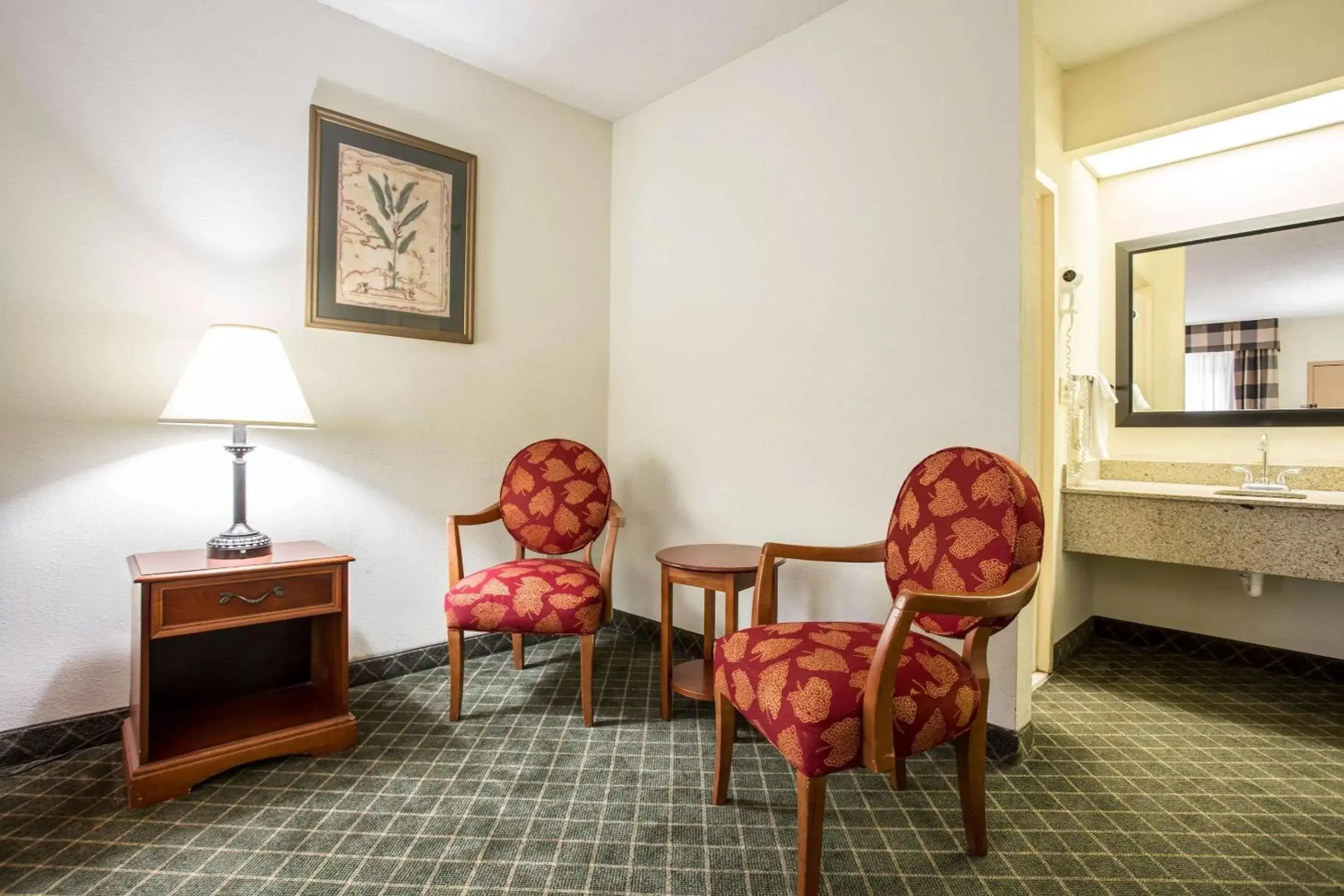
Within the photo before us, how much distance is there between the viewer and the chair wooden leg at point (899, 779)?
5.99 ft

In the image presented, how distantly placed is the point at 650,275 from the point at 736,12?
3.92 feet

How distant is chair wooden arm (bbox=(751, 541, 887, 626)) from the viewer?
1836mm

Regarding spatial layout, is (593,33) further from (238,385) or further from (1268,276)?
(1268,276)

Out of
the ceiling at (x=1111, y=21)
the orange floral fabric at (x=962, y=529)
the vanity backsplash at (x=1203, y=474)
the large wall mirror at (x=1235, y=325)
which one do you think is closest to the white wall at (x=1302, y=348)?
the large wall mirror at (x=1235, y=325)

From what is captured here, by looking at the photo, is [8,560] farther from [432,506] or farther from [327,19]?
[327,19]

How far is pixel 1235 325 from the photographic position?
2957mm

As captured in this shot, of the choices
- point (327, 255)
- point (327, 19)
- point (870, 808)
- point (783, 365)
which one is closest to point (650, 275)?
point (783, 365)

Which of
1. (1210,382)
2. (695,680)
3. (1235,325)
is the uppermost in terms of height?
(1235,325)

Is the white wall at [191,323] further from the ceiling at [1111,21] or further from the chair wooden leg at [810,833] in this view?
the ceiling at [1111,21]

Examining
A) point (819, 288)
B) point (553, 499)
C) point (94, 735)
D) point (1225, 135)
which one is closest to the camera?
point (94, 735)

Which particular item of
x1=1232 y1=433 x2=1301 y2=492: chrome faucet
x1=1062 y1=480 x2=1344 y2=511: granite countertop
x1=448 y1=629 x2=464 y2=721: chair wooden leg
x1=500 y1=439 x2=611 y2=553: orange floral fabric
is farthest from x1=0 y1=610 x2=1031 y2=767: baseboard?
x1=1232 y1=433 x2=1301 y2=492: chrome faucet

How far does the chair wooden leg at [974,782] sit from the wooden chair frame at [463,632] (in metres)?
1.21

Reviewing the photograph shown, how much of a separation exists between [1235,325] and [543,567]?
333 cm

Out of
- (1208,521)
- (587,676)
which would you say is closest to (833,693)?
(587,676)
